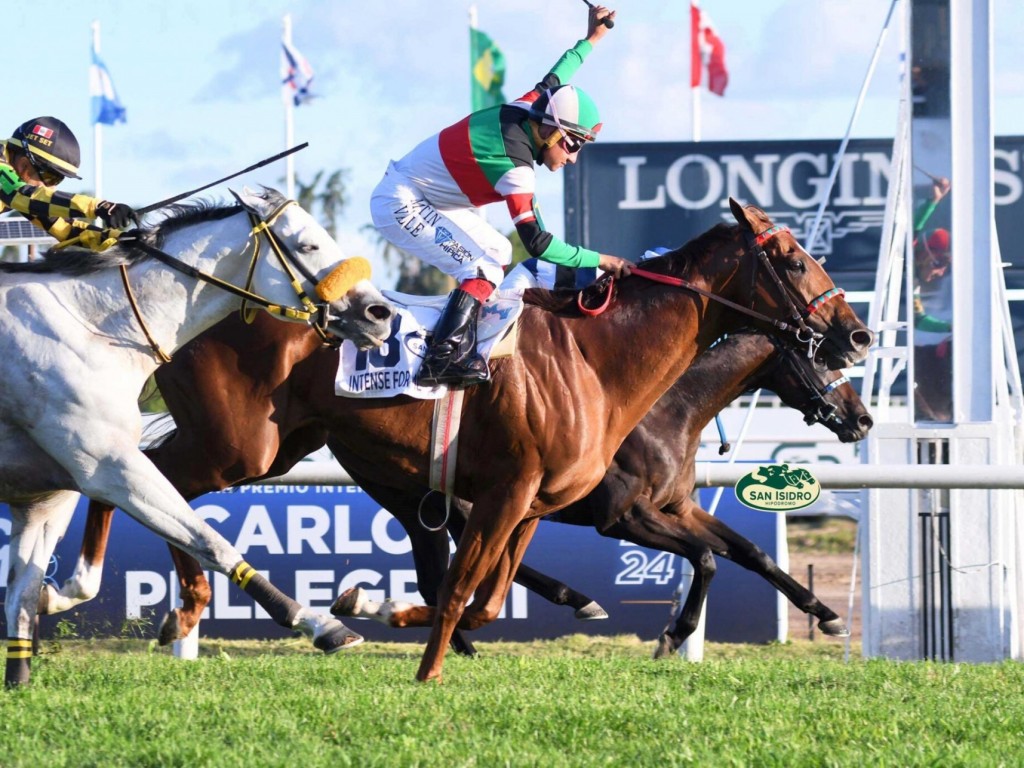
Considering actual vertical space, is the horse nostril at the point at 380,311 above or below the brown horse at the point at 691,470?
above

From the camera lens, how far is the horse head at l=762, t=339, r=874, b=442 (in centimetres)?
791

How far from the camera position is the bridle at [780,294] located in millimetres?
6125

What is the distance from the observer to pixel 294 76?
102ft

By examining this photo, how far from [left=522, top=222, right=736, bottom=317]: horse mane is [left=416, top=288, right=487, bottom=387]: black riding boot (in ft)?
Answer: 1.72

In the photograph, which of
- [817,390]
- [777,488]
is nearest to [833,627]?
[777,488]

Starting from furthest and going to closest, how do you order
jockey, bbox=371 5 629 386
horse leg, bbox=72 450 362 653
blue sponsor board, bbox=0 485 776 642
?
blue sponsor board, bbox=0 485 776 642 < jockey, bbox=371 5 629 386 < horse leg, bbox=72 450 362 653

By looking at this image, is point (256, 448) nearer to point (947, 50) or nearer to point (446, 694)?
point (446, 694)

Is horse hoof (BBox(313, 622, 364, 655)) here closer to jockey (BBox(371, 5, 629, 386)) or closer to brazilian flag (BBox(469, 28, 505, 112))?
jockey (BBox(371, 5, 629, 386))

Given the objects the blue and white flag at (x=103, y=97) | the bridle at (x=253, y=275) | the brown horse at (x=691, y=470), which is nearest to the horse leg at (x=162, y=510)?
the bridle at (x=253, y=275)

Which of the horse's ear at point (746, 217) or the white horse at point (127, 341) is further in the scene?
the horse's ear at point (746, 217)

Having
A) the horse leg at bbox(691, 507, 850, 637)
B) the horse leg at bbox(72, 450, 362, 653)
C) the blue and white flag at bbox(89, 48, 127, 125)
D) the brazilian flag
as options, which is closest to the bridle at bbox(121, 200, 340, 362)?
the horse leg at bbox(72, 450, 362, 653)

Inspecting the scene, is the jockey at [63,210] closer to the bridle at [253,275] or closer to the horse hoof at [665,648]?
the bridle at [253,275]

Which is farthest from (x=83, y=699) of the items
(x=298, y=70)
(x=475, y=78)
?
(x=298, y=70)

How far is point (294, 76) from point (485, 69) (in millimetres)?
4508
